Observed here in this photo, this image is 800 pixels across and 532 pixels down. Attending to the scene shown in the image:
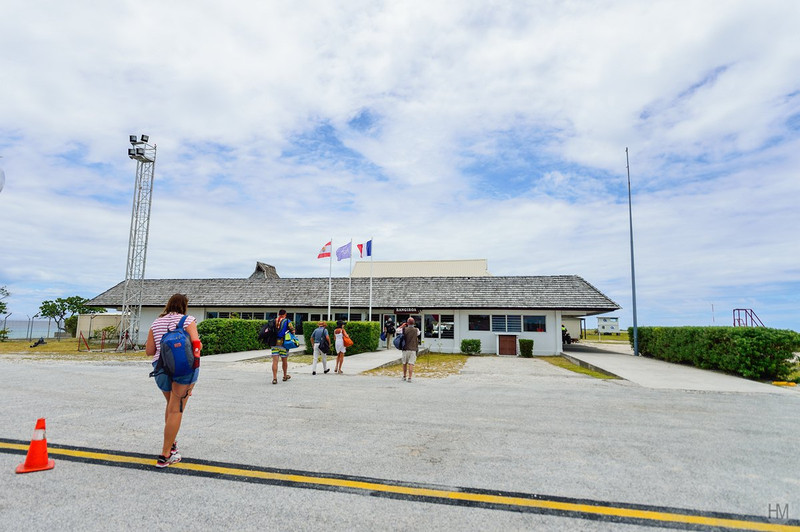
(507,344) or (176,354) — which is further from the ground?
(176,354)

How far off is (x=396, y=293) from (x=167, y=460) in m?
25.4

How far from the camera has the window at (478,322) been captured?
90.8ft

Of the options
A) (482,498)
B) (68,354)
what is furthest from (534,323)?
(68,354)

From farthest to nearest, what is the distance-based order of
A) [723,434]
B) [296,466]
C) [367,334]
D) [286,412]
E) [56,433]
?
[367,334] < [286,412] < [723,434] < [56,433] < [296,466]

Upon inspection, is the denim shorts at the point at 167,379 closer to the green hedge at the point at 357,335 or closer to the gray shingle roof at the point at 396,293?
the green hedge at the point at 357,335

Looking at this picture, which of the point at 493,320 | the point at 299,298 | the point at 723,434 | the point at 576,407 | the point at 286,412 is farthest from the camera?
the point at 299,298

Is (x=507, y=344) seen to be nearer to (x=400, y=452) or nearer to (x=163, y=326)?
(x=400, y=452)

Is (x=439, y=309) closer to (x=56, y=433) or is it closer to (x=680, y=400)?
(x=680, y=400)

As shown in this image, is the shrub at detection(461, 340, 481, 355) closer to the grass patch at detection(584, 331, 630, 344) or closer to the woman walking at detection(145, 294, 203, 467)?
the woman walking at detection(145, 294, 203, 467)

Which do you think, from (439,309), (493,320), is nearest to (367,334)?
(439,309)

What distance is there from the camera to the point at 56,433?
6.36 metres

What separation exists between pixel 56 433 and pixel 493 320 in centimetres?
2375

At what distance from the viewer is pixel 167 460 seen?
5016 millimetres

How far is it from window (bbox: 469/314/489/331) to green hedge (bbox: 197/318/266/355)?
12.4 metres
